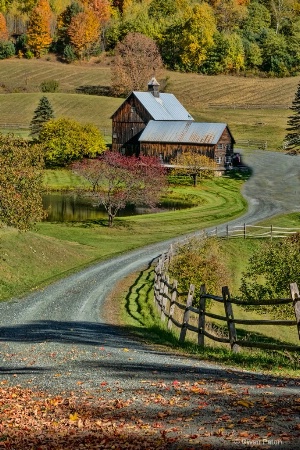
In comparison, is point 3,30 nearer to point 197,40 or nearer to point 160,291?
point 197,40

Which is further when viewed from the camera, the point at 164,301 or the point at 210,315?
the point at 164,301

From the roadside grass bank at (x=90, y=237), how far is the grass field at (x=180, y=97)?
139 ft

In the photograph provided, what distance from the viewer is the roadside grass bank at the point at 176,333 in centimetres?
1788

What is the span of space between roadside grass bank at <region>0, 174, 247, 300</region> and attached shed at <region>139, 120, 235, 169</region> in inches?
380

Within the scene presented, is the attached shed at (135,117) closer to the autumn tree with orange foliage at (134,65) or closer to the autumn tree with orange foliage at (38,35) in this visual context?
the autumn tree with orange foliage at (134,65)

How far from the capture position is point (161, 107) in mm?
109000

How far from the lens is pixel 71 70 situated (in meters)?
162

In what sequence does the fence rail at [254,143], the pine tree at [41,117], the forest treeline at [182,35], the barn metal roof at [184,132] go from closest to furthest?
the barn metal roof at [184,132], the pine tree at [41,117], the fence rail at [254,143], the forest treeline at [182,35]

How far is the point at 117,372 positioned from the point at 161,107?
94636 mm

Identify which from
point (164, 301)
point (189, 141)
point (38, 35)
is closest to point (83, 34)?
point (38, 35)

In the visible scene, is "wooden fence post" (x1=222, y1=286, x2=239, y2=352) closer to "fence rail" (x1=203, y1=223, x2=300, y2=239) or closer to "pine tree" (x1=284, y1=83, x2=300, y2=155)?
"fence rail" (x1=203, y1=223, x2=300, y2=239)

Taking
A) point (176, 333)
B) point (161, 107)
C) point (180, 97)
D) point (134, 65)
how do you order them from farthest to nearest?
point (180, 97), point (134, 65), point (161, 107), point (176, 333)

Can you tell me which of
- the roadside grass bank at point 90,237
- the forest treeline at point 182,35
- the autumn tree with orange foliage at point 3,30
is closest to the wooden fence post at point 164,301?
the roadside grass bank at point 90,237

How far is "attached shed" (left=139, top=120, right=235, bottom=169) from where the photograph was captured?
96.0 m
